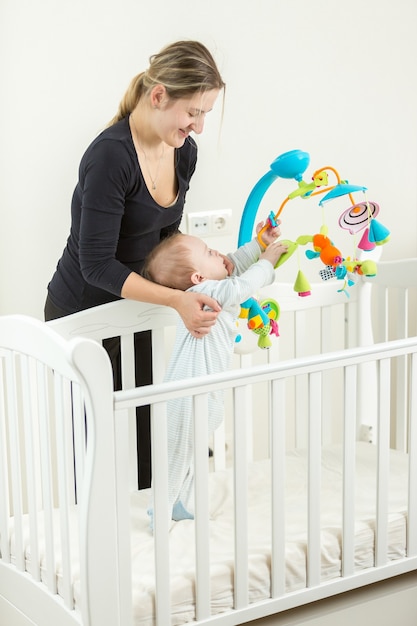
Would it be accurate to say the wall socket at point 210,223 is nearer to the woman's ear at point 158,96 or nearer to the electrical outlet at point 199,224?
the electrical outlet at point 199,224

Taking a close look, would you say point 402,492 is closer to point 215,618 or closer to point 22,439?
point 215,618

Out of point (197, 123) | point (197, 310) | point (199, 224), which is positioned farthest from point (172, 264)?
point (199, 224)

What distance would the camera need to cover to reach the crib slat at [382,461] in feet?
5.97

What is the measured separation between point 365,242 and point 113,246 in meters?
0.53

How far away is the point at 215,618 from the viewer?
5.44 feet

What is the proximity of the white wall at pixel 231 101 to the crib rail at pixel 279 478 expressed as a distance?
712 millimetres

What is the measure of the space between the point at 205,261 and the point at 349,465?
49 centimetres

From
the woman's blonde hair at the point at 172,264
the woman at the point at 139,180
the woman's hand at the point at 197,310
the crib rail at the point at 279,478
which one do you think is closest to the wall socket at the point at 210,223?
the woman at the point at 139,180

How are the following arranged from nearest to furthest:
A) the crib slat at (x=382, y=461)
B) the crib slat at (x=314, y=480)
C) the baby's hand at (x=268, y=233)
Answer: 1. the crib slat at (x=314, y=480)
2. the crib slat at (x=382, y=461)
3. the baby's hand at (x=268, y=233)

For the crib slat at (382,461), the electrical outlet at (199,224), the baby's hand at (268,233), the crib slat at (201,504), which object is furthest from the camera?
the electrical outlet at (199,224)

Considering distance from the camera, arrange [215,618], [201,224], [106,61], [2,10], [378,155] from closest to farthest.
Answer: [215,618], [2,10], [106,61], [201,224], [378,155]

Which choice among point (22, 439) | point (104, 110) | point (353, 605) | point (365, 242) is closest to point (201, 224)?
point (104, 110)

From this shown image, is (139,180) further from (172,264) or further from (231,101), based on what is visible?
(231,101)

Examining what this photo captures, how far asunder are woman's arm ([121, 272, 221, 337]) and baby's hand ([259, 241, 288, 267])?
179 mm
